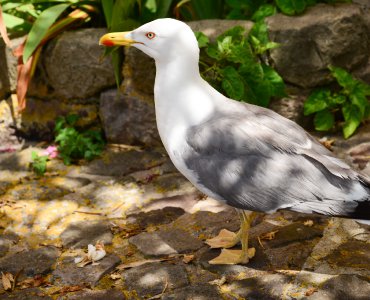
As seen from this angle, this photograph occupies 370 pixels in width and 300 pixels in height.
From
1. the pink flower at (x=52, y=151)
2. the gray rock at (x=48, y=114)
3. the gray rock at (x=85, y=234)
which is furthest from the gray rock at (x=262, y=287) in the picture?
the gray rock at (x=48, y=114)

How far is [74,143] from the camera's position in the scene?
4266 millimetres

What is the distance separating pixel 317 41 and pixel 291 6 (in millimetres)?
328

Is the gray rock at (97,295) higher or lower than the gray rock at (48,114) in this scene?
lower

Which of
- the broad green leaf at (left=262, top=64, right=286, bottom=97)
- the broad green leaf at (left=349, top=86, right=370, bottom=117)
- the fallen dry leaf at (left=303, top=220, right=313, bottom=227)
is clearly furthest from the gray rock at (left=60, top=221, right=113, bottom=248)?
the broad green leaf at (left=349, top=86, right=370, bottom=117)

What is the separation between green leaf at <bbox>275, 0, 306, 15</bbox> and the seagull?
4.69 ft

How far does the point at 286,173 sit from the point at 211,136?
395mm

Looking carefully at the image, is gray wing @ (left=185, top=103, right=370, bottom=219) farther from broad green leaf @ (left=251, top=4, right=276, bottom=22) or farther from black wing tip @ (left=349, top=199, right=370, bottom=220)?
broad green leaf @ (left=251, top=4, right=276, bottom=22)

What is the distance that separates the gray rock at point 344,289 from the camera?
2.57 m

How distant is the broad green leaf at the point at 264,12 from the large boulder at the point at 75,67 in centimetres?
116

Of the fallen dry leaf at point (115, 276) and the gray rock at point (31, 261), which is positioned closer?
the fallen dry leaf at point (115, 276)

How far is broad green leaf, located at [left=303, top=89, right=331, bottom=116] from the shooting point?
13.4ft

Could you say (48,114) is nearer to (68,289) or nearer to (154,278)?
(68,289)

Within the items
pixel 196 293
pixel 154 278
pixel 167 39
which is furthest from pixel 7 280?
pixel 167 39

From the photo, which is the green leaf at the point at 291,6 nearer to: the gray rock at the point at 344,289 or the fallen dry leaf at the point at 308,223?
the fallen dry leaf at the point at 308,223
